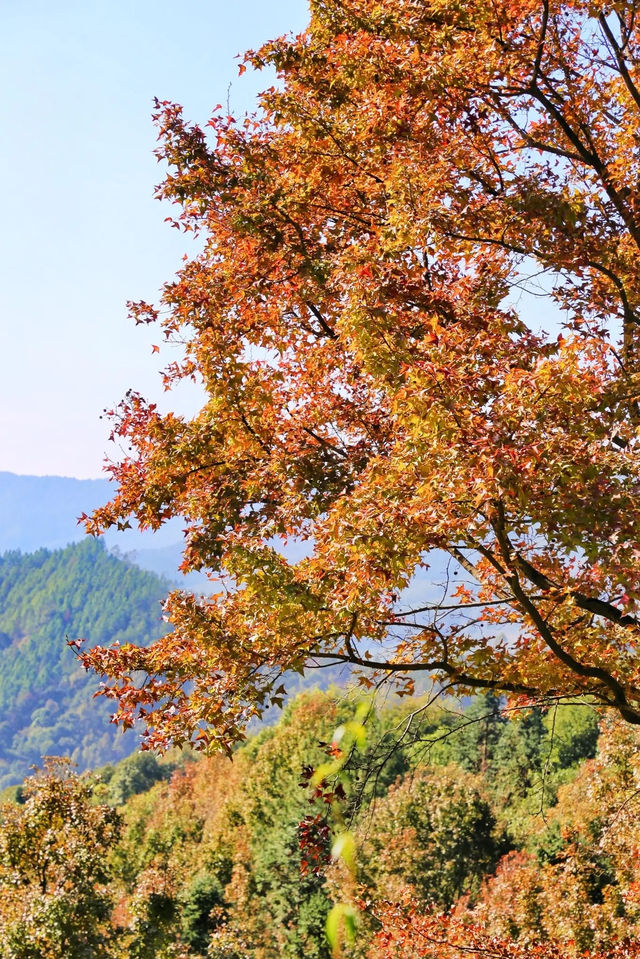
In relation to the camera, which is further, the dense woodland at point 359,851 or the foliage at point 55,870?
the foliage at point 55,870

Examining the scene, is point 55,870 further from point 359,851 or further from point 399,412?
point 399,412

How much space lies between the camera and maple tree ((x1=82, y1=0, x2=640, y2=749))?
178 inches

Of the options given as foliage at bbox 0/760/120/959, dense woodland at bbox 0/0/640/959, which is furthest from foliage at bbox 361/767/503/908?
dense woodland at bbox 0/0/640/959

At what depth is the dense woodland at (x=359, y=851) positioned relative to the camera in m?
7.44

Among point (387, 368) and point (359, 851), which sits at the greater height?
point (387, 368)

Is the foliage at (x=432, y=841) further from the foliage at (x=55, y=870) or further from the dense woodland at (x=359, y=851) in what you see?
the foliage at (x=55, y=870)

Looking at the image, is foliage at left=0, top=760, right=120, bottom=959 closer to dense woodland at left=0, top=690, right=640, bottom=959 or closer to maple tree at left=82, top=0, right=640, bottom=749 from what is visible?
dense woodland at left=0, top=690, right=640, bottom=959

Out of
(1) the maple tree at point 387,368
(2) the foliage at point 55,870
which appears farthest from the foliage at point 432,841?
(1) the maple tree at point 387,368

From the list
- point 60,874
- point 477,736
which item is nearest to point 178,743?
point 60,874

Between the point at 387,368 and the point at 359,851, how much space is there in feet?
13.2

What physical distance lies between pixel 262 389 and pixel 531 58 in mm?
3039

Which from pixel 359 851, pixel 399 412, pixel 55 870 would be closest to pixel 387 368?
pixel 399 412

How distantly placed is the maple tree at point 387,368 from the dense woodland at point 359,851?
634 millimetres

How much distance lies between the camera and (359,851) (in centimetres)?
638
